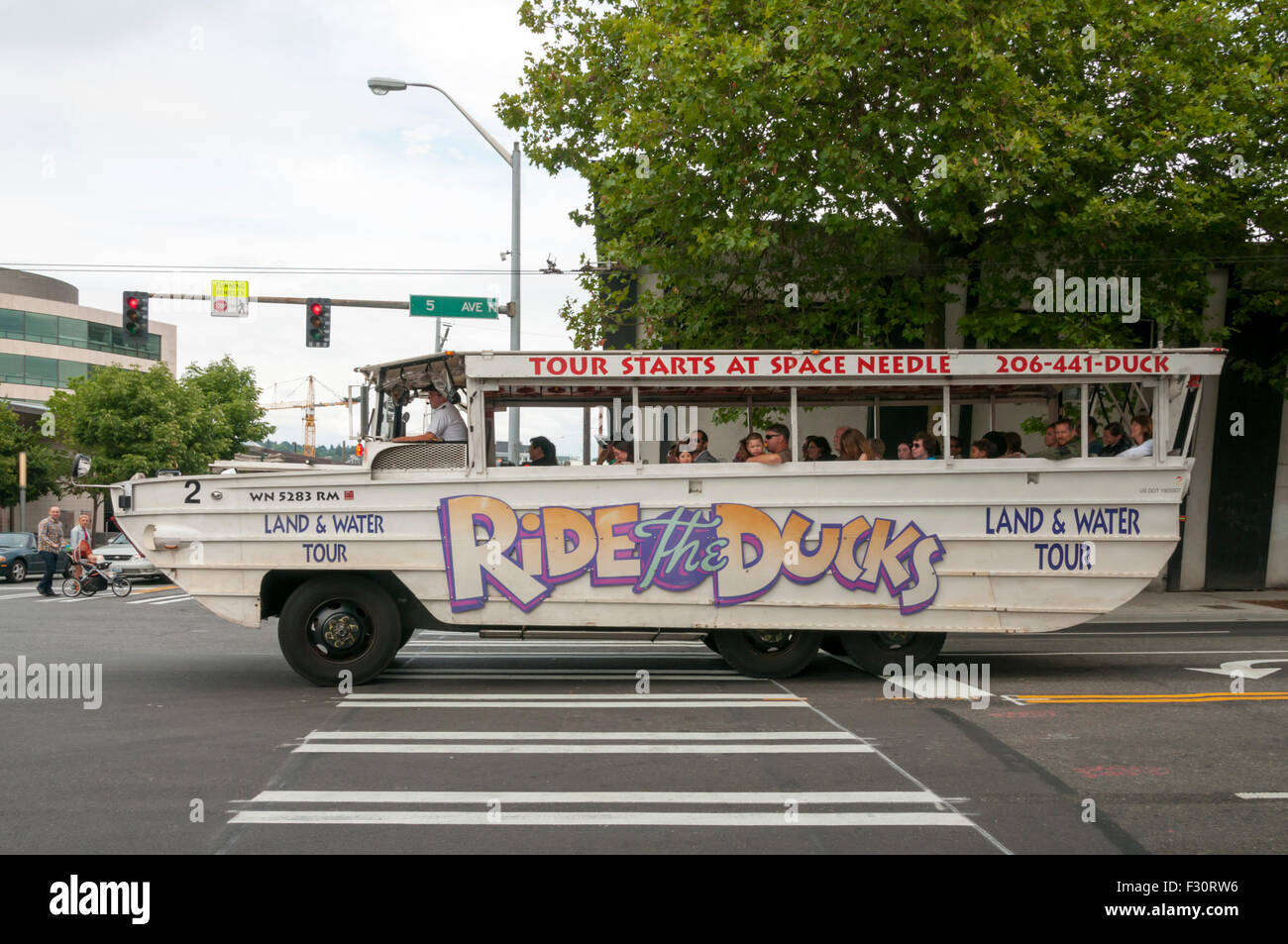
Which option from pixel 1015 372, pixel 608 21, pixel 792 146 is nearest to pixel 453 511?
pixel 1015 372

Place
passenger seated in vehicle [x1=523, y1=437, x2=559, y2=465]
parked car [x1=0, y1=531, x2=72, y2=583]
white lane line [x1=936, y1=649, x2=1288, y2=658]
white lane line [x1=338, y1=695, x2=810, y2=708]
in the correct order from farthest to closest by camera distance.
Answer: parked car [x1=0, y1=531, x2=72, y2=583]
white lane line [x1=936, y1=649, x2=1288, y2=658]
passenger seated in vehicle [x1=523, y1=437, x2=559, y2=465]
white lane line [x1=338, y1=695, x2=810, y2=708]

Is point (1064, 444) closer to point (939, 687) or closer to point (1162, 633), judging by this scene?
point (939, 687)

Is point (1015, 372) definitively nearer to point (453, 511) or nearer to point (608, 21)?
point (453, 511)

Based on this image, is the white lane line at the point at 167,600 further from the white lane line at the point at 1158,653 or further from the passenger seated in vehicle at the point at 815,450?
the white lane line at the point at 1158,653

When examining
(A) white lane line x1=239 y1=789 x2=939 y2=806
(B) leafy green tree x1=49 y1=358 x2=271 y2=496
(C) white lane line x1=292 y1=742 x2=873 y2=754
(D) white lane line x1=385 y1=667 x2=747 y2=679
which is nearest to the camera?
(A) white lane line x1=239 y1=789 x2=939 y2=806

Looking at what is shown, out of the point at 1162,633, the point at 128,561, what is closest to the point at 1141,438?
the point at 1162,633

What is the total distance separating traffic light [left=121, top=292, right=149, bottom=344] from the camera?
Answer: 21016mm

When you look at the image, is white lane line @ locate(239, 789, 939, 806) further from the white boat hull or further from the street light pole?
the street light pole

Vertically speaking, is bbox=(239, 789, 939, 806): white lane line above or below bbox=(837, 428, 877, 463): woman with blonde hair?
below

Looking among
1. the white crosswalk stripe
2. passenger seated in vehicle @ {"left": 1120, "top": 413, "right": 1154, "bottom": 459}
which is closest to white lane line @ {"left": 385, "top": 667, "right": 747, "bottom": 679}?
the white crosswalk stripe

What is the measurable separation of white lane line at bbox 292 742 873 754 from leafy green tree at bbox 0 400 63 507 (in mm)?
43305

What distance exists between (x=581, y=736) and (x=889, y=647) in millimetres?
3434

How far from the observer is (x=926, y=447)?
933 cm
